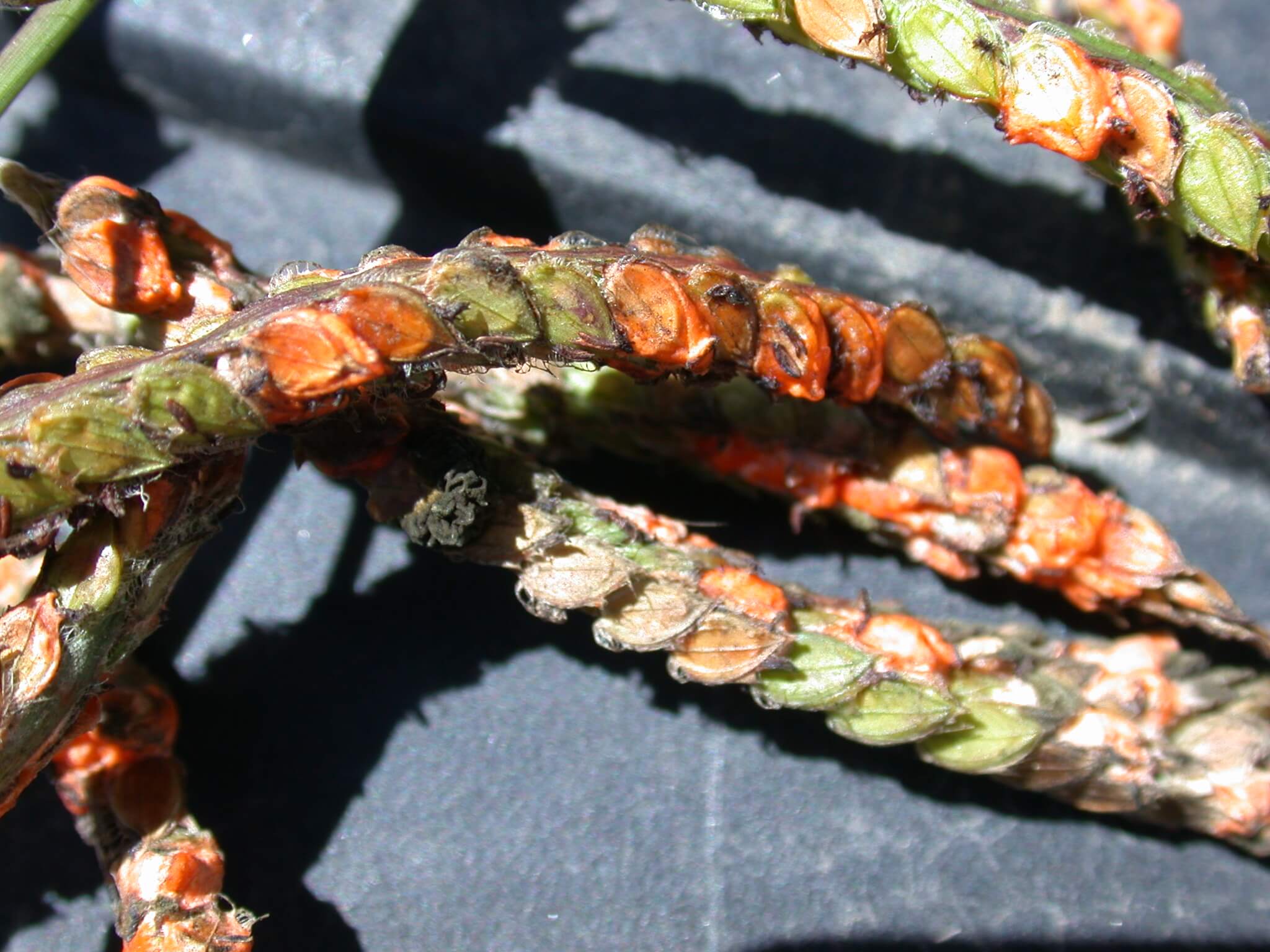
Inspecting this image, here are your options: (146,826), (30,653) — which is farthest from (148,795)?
(30,653)

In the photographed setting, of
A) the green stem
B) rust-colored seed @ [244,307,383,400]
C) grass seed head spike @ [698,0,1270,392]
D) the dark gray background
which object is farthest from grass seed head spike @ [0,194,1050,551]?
the dark gray background

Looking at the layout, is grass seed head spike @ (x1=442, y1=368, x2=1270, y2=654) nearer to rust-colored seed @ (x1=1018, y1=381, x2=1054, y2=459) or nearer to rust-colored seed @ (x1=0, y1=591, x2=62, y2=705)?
rust-colored seed @ (x1=1018, y1=381, x2=1054, y2=459)

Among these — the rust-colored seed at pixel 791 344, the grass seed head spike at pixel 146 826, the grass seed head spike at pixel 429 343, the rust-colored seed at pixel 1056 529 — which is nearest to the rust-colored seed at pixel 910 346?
the grass seed head spike at pixel 429 343

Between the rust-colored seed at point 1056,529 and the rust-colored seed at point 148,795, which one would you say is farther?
the rust-colored seed at point 1056,529

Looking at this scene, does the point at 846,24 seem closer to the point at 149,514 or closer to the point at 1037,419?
the point at 1037,419

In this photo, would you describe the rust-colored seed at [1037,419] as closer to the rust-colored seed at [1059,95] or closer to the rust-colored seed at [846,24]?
the rust-colored seed at [1059,95]

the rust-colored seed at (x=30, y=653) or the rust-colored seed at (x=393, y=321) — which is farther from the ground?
the rust-colored seed at (x=393, y=321)

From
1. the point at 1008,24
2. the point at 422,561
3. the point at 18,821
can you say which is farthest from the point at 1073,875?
the point at 18,821
